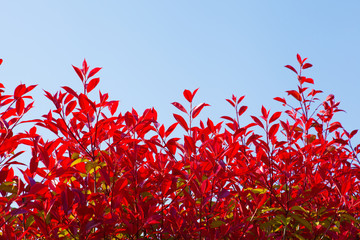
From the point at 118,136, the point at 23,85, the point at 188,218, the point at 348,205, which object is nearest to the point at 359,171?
the point at 348,205

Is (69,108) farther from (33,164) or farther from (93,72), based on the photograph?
(33,164)

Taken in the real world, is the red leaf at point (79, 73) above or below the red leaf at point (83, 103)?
above

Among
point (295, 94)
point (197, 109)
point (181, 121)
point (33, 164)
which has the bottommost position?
point (33, 164)

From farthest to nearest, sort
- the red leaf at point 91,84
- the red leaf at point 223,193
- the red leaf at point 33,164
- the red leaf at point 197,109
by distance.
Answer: the red leaf at point 197,109
the red leaf at point 91,84
the red leaf at point 223,193
the red leaf at point 33,164

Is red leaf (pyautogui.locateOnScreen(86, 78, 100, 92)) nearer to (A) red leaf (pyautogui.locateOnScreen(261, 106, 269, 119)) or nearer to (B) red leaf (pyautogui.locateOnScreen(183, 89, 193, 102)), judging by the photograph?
(B) red leaf (pyautogui.locateOnScreen(183, 89, 193, 102))

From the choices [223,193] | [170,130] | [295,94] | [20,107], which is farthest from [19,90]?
[295,94]

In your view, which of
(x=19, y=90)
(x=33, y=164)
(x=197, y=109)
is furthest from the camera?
(x=197, y=109)

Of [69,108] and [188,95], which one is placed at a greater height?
[188,95]

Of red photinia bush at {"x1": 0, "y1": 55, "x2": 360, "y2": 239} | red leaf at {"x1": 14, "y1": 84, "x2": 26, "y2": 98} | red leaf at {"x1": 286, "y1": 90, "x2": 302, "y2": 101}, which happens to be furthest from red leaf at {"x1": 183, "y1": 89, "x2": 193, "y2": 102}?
red leaf at {"x1": 286, "y1": 90, "x2": 302, "y2": 101}

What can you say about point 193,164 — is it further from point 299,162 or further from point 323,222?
point 323,222

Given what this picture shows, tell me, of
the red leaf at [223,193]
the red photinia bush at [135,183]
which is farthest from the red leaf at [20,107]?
the red leaf at [223,193]

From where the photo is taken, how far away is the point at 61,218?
99.1 inches

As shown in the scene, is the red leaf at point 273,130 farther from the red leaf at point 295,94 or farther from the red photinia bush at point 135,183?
the red leaf at point 295,94

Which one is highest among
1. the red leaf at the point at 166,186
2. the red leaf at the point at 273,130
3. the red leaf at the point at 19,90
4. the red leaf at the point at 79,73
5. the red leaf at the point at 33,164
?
the red leaf at the point at 79,73
